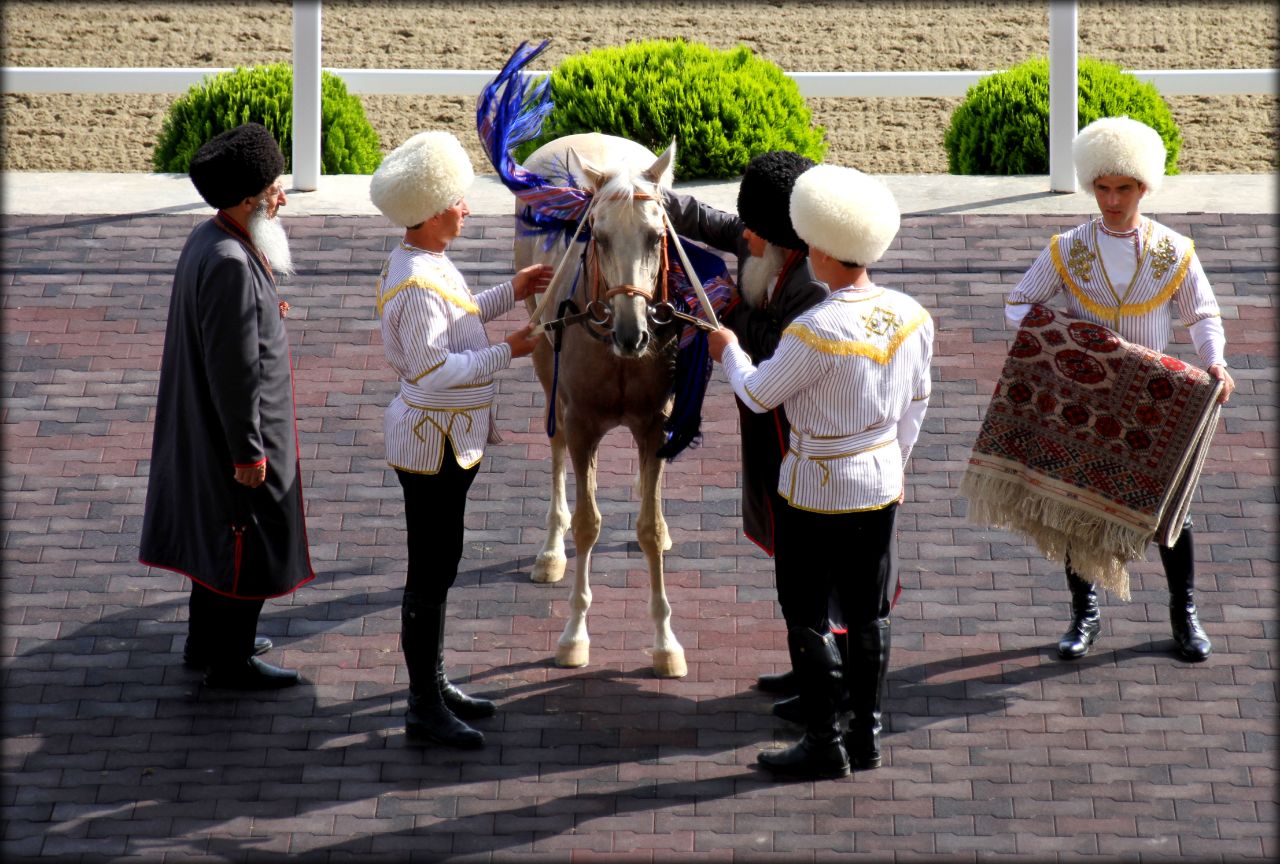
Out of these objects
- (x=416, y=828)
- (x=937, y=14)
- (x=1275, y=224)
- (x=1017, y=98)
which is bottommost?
(x=416, y=828)

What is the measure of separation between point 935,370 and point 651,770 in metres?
3.41

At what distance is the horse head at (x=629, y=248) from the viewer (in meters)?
5.79

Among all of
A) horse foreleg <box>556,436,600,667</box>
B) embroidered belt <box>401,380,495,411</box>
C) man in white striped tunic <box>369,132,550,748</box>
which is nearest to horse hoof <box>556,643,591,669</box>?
horse foreleg <box>556,436,600,667</box>

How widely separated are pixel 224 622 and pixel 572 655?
1.37 metres

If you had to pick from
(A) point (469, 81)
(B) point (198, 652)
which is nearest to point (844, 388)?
(B) point (198, 652)

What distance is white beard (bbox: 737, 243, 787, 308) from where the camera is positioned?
602 cm

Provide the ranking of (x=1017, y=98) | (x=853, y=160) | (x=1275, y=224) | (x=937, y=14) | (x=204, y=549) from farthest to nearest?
(x=937, y=14), (x=853, y=160), (x=1017, y=98), (x=1275, y=224), (x=204, y=549)

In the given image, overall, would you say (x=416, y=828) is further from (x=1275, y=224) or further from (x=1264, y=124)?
(x=1264, y=124)

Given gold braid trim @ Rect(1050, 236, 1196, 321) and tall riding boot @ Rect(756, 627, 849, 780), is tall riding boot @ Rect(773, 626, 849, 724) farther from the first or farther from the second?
gold braid trim @ Rect(1050, 236, 1196, 321)

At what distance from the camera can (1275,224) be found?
9.48m

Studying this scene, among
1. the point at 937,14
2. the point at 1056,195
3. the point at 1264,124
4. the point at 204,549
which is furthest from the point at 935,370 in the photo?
the point at 937,14

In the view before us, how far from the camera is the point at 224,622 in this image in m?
6.34

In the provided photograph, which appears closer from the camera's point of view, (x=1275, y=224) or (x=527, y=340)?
(x=527, y=340)

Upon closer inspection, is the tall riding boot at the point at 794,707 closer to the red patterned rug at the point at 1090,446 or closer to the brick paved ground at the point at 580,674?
the brick paved ground at the point at 580,674
